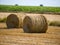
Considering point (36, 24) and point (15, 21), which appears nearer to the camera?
point (36, 24)

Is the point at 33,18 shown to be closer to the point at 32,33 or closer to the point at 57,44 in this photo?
the point at 32,33

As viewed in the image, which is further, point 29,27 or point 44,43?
point 29,27

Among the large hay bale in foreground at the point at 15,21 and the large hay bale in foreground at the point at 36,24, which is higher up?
the large hay bale in foreground at the point at 36,24

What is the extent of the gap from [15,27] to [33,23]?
154 inches

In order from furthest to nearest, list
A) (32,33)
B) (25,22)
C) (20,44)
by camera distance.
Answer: (25,22) → (32,33) → (20,44)

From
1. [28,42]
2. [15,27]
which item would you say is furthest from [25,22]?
[28,42]

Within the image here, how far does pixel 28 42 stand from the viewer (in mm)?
13406

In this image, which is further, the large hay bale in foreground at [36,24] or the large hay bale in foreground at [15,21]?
the large hay bale in foreground at [15,21]

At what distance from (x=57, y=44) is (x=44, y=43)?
53cm

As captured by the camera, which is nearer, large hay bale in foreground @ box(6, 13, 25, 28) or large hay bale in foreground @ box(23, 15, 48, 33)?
large hay bale in foreground @ box(23, 15, 48, 33)

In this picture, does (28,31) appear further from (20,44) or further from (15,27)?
(20,44)

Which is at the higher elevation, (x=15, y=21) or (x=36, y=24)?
(x=36, y=24)

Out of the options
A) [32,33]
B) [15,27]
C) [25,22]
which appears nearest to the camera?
[32,33]

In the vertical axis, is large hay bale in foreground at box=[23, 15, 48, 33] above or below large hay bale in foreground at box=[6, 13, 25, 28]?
above
